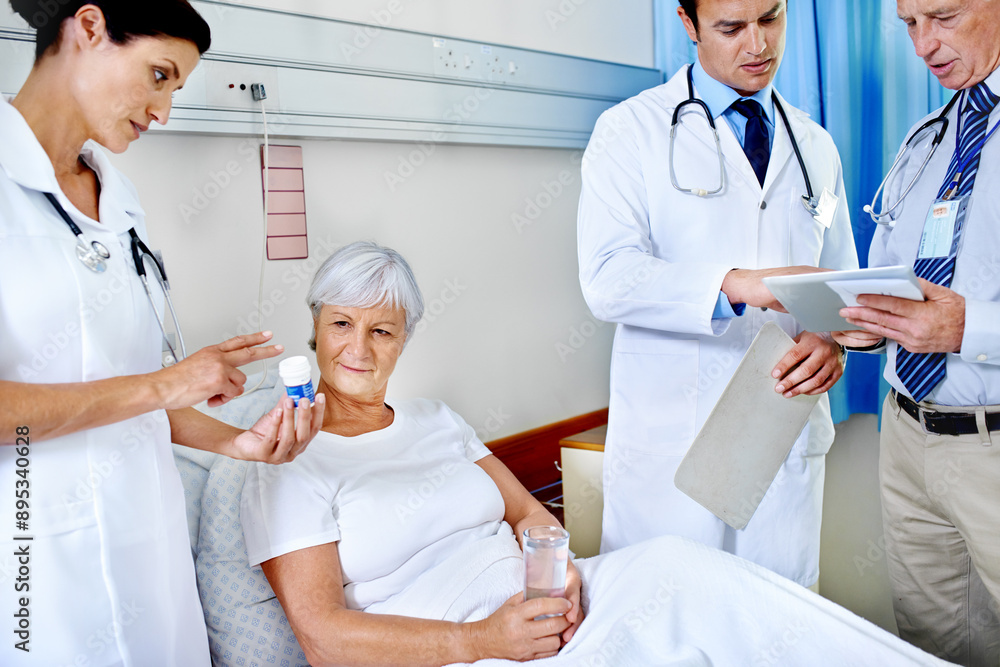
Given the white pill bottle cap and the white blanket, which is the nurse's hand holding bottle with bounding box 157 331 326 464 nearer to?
the white pill bottle cap

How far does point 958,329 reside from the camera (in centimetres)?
126

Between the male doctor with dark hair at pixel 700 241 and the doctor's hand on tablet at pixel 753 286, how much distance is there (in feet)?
0.45

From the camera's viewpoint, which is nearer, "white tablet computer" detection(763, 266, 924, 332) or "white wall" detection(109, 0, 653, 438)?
"white tablet computer" detection(763, 266, 924, 332)

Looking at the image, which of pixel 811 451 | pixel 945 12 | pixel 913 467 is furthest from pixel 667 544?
pixel 945 12

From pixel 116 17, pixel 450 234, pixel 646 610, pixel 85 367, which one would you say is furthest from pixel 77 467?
pixel 450 234

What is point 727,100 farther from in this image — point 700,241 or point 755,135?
point 700,241

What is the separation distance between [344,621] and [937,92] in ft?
7.16

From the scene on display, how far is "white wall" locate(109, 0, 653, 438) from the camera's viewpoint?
1.69 meters

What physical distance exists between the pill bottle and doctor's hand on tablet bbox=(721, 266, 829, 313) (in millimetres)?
792

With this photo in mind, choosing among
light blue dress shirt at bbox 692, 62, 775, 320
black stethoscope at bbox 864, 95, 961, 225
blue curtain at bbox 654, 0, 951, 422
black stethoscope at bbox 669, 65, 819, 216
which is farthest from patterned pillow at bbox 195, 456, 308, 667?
blue curtain at bbox 654, 0, 951, 422

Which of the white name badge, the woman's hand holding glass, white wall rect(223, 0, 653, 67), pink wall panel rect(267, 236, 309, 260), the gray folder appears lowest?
the woman's hand holding glass

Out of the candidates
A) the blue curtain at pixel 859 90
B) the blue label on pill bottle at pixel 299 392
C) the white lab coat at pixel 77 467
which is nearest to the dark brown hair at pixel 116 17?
the white lab coat at pixel 77 467

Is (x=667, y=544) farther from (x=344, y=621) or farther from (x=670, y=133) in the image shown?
(x=670, y=133)

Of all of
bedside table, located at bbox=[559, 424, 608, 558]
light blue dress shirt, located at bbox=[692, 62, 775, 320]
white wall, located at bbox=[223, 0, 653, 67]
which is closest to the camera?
light blue dress shirt, located at bbox=[692, 62, 775, 320]
